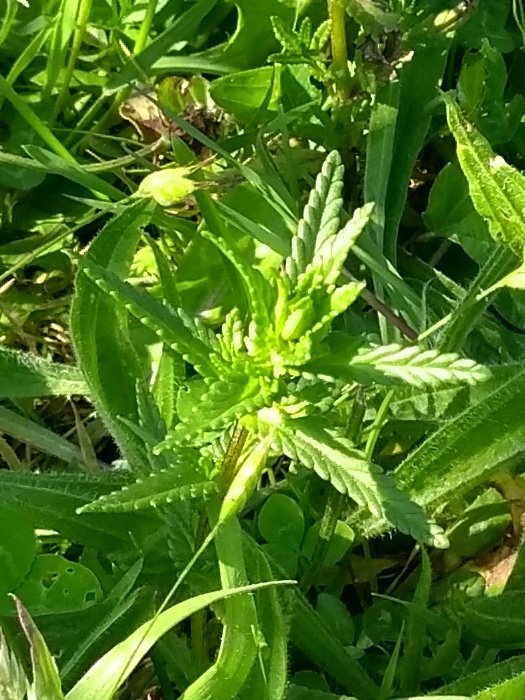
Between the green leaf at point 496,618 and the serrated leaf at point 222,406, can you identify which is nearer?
the serrated leaf at point 222,406

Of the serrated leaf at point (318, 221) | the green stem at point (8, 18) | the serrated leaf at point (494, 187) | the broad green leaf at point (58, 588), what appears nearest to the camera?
the serrated leaf at point (318, 221)

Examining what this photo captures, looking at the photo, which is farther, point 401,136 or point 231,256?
point 401,136

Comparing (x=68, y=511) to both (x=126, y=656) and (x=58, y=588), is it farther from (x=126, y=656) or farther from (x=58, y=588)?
(x=126, y=656)

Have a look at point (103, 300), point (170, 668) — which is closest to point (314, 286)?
→ point (103, 300)

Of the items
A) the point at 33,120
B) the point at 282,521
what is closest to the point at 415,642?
the point at 282,521

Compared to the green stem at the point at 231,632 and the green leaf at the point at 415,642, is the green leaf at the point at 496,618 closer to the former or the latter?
the green leaf at the point at 415,642

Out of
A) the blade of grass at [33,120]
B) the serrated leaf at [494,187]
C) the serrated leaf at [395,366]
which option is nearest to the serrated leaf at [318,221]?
the serrated leaf at [395,366]

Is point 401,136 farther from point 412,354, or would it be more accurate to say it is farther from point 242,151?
point 412,354

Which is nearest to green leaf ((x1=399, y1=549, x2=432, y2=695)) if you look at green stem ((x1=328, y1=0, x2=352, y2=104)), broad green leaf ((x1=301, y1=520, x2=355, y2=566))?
broad green leaf ((x1=301, y1=520, x2=355, y2=566))
